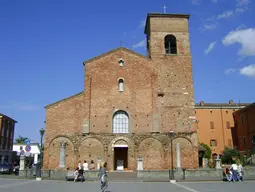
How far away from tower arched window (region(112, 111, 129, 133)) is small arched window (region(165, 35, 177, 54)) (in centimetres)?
930

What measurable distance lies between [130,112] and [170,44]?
9.80m

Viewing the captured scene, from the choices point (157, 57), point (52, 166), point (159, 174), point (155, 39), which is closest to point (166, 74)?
point (157, 57)

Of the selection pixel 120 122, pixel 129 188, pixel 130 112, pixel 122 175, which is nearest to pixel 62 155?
pixel 120 122

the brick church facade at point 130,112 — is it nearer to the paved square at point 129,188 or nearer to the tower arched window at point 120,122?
the tower arched window at point 120,122

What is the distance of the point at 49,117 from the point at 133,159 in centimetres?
1007

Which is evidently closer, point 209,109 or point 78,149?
point 78,149

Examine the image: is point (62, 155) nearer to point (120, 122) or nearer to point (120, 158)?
point (120, 158)

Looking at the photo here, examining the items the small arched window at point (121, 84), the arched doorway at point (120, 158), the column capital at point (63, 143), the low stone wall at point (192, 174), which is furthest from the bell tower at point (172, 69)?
the column capital at point (63, 143)

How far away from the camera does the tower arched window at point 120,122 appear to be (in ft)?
97.5

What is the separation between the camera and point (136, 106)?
30.0 m

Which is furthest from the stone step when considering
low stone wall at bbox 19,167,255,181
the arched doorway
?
the arched doorway

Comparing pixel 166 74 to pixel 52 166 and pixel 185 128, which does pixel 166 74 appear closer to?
pixel 185 128

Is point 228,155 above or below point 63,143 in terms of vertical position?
below

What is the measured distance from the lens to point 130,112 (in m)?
29.8
